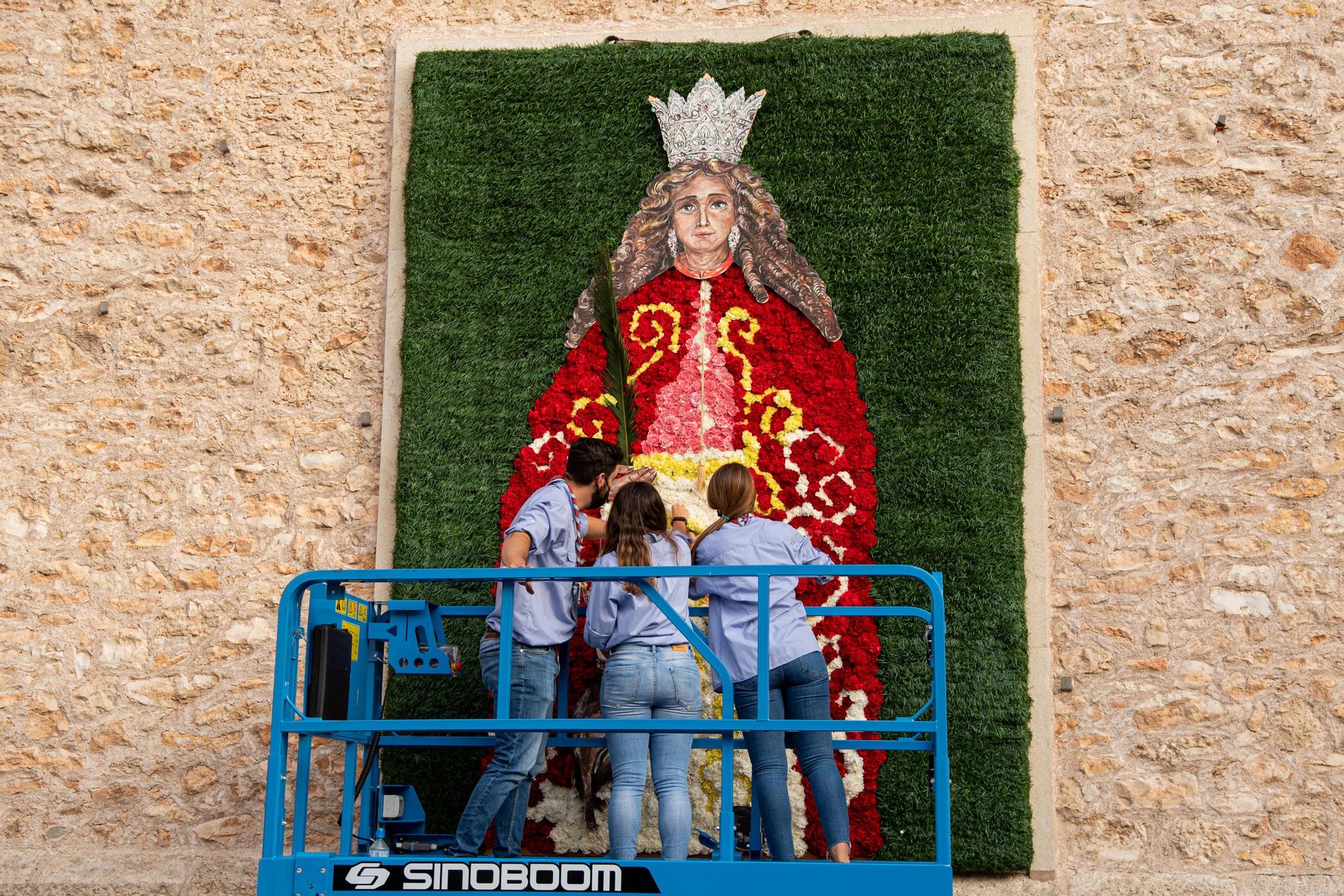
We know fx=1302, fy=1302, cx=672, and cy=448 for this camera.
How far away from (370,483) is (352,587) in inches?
21.9

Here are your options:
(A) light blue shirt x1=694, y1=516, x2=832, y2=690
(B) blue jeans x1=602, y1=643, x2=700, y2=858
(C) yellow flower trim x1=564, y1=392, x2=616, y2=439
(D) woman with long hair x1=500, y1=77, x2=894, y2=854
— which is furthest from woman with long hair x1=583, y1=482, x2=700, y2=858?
(C) yellow flower trim x1=564, y1=392, x2=616, y2=439

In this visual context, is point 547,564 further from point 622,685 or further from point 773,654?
point 773,654

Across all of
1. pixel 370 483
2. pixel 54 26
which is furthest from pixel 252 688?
pixel 54 26

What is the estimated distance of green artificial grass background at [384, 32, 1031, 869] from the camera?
20.3 feet

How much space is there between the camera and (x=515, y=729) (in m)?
4.66

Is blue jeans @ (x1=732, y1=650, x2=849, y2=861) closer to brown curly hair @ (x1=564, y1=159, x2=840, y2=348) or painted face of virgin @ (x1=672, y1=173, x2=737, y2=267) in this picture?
brown curly hair @ (x1=564, y1=159, x2=840, y2=348)

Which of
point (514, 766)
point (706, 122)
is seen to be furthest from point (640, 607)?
point (706, 122)

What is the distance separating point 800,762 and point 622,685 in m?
0.74

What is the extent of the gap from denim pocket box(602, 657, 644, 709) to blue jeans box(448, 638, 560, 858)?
273 mm

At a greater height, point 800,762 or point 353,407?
point 353,407

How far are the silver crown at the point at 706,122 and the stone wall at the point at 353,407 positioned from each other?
58cm

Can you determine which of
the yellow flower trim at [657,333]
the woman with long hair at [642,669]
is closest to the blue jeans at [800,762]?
the woman with long hair at [642,669]

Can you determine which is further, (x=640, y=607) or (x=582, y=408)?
(x=582, y=408)

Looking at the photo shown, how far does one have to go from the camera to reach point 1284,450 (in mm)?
6320
